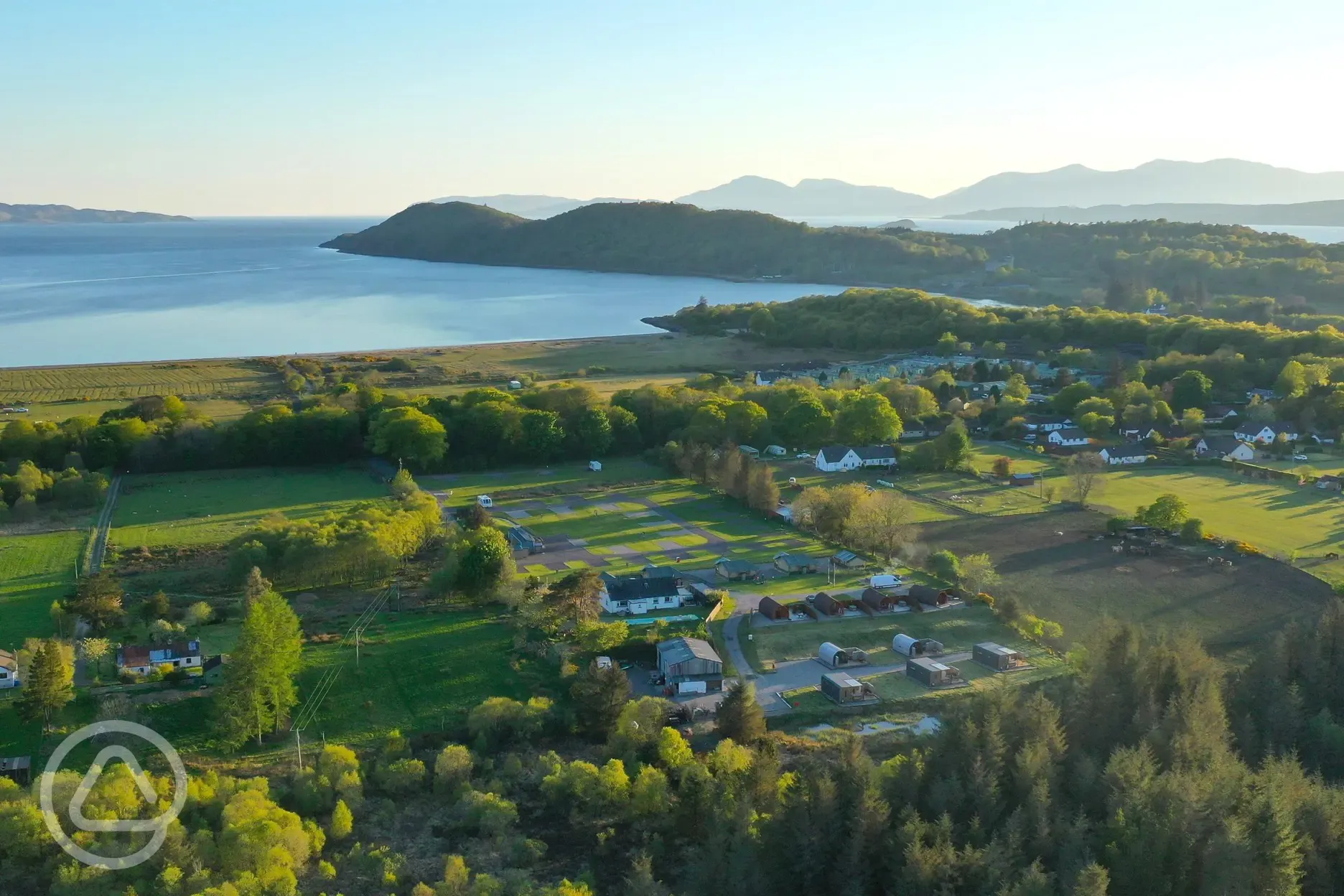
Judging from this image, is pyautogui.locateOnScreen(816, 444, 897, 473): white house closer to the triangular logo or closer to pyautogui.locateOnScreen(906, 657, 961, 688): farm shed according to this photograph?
pyautogui.locateOnScreen(906, 657, 961, 688): farm shed

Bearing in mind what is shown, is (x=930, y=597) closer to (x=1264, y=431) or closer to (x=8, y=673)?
(x=8, y=673)

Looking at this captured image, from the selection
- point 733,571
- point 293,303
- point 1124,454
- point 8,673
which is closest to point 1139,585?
point 733,571

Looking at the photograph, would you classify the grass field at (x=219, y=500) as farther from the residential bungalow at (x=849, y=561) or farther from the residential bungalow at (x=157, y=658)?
the residential bungalow at (x=849, y=561)

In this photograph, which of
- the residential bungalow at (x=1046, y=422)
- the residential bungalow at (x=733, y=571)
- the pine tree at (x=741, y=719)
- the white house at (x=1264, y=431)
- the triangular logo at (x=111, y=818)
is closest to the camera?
the triangular logo at (x=111, y=818)

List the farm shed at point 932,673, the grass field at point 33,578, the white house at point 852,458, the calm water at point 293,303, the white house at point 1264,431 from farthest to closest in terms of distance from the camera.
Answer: the calm water at point 293,303, the white house at point 1264,431, the white house at point 852,458, the grass field at point 33,578, the farm shed at point 932,673

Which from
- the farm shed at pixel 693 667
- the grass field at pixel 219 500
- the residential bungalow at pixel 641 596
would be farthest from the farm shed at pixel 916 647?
the grass field at pixel 219 500

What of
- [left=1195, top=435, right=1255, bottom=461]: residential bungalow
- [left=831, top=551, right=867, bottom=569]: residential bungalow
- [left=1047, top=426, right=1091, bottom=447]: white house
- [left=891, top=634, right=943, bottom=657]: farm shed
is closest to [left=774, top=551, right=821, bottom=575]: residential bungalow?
[left=831, top=551, right=867, bottom=569]: residential bungalow
